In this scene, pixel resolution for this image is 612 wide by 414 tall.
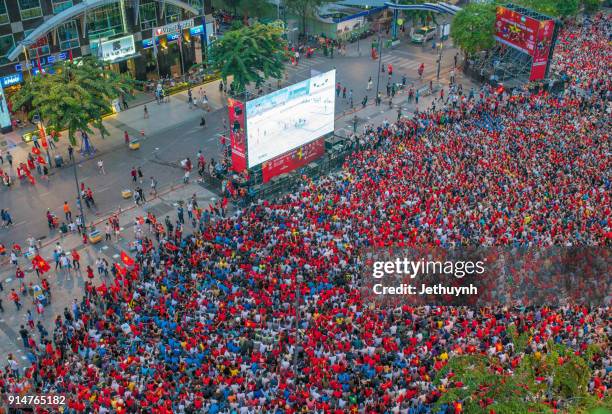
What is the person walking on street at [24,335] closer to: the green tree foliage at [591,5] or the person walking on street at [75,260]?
the person walking on street at [75,260]

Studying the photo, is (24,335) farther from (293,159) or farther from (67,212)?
(293,159)

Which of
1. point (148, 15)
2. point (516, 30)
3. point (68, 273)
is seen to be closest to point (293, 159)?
point (68, 273)

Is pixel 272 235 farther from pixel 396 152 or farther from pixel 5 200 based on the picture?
pixel 5 200

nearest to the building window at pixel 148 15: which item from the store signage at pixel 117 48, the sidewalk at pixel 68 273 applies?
the store signage at pixel 117 48

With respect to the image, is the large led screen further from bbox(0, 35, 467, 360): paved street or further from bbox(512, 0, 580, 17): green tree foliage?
bbox(512, 0, 580, 17): green tree foliage

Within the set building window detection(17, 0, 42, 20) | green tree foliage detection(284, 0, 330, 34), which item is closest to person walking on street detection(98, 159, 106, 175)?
building window detection(17, 0, 42, 20)
